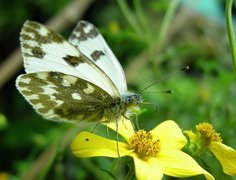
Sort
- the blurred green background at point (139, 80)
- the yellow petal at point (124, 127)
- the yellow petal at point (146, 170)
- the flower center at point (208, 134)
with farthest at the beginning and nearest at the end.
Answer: the blurred green background at point (139, 80) → the yellow petal at point (124, 127) → the flower center at point (208, 134) → the yellow petal at point (146, 170)

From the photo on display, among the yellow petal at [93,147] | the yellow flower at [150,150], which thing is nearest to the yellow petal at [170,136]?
the yellow flower at [150,150]

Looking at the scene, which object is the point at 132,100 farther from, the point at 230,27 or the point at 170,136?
the point at 230,27

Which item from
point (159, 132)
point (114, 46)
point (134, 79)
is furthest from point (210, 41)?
point (159, 132)

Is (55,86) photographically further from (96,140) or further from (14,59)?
(14,59)

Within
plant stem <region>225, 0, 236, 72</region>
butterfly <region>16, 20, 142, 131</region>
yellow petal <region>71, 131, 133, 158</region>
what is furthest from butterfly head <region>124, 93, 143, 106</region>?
plant stem <region>225, 0, 236, 72</region>

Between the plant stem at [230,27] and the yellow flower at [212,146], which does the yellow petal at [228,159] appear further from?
the plant stem at [230,27]
